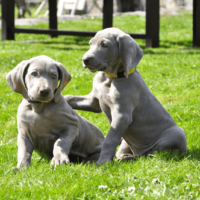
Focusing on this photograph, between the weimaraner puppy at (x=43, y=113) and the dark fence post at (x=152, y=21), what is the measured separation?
7.29 meters

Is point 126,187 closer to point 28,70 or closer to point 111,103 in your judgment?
point 111,103

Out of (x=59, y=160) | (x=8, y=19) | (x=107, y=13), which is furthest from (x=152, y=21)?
(x=59, y=160)

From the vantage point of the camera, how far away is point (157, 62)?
8586mm

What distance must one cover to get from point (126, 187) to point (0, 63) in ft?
20.7

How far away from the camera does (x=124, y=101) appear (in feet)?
12.3

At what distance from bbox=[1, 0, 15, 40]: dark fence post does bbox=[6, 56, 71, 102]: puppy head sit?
8.18m

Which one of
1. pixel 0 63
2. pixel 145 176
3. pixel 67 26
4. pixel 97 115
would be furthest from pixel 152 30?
pixel 145 176

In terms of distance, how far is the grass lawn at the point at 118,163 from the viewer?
300 cm

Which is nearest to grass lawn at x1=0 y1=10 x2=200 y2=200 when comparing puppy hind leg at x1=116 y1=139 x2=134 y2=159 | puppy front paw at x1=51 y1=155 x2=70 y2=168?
puppy front paw at x1=51 y1=155 x2=70 y2=168

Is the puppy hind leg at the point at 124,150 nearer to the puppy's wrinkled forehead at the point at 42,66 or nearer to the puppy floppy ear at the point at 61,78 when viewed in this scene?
the puppy floppy ear at the point at 61,78

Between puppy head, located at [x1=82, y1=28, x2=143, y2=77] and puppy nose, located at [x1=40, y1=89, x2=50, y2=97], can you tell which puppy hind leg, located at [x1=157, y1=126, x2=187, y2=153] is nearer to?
puppy head, located at [x1=82, y1=28, x2=143, y2=77]

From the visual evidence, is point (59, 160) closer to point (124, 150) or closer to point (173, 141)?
point (124, 150)

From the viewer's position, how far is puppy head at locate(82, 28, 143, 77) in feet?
11.7

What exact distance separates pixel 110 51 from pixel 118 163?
47.2 inches
